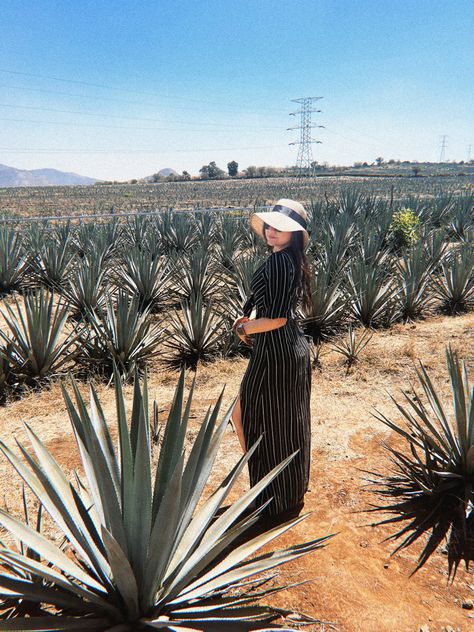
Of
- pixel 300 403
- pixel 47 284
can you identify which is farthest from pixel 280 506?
pixel 47 284

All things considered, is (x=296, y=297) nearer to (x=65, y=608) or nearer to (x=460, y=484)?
(x=460, y=484)

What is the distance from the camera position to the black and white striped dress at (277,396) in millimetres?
2445

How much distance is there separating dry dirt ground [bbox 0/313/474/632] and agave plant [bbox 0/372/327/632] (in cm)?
51

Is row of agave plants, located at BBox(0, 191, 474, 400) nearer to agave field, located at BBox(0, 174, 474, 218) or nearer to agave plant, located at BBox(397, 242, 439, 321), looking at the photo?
agave plant, located at BBox(397, 242, 439, 321)

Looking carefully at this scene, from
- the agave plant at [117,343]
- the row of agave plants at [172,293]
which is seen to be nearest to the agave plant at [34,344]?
the row of agave plants at [172,293]

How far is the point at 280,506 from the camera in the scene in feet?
8.39

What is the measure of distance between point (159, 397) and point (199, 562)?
2.86m

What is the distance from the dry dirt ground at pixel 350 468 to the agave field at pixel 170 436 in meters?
0.12

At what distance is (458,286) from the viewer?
6.75 m

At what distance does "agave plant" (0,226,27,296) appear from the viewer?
8086 mm

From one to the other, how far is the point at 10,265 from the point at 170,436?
294 inches

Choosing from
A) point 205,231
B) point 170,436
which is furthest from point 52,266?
point 170,436

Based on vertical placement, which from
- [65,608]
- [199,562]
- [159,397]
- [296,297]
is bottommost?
[159,397]

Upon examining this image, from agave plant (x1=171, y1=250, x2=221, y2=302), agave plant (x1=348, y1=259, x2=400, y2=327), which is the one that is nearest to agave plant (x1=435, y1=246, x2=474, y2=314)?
agave plant (x1=348, y1=259, x2=400, y2=327)
